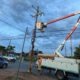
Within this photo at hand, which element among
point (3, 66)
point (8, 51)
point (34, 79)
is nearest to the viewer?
point (34, 79)

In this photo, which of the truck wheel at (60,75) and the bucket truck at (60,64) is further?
the truck wheel at (60,75)

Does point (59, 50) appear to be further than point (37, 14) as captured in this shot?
No

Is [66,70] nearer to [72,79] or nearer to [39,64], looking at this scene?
[72,79]

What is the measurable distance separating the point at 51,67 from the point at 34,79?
20.0 ft

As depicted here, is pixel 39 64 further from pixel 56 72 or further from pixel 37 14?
pixel 37 14

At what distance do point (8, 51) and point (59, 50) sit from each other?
295 ft

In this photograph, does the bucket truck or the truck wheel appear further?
the truck wheel

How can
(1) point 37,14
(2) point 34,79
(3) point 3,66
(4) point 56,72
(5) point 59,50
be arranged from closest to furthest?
(2) point 34,79 < (4) point 56,72 < (5) point 59,50 < (1) point 37,14 < (3) point 3,66

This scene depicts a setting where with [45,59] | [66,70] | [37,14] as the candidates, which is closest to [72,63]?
[66,70]

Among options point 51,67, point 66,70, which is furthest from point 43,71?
point 66,70

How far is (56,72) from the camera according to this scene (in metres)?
29.5

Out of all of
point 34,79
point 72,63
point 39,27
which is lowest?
point 34,79

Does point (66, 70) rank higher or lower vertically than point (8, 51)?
lower

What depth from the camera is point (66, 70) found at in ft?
91.0
